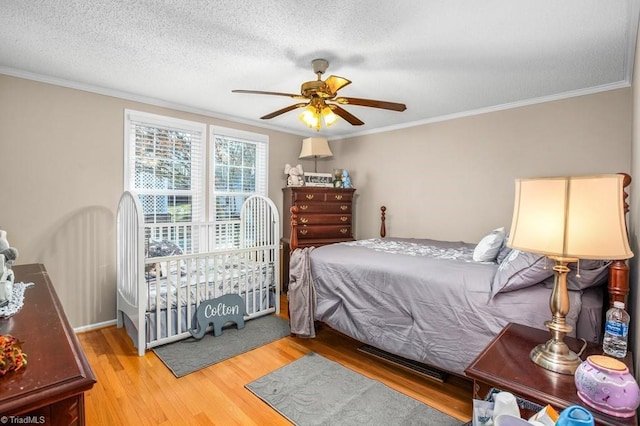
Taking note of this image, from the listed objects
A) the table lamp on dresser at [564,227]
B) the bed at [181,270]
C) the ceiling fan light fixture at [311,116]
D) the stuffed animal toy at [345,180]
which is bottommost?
the bed at [181,270]

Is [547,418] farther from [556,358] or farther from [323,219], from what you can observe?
[323,219]

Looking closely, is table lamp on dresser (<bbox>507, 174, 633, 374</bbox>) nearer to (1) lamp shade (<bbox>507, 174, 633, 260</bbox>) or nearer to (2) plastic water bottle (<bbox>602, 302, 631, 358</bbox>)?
(1) lamp shade (<bbox>507, 174, 633, 260</bbox>)

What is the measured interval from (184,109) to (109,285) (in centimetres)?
199

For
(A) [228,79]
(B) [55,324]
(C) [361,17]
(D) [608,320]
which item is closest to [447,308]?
(D) [608,320]

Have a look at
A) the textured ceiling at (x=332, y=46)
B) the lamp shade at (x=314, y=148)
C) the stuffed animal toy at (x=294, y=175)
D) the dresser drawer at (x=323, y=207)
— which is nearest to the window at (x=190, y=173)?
the stuffed animal toy at (x=294, y=175)

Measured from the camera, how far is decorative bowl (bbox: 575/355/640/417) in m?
0.92

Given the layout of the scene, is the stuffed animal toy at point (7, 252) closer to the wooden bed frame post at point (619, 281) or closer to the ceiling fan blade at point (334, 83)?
the ceiling fan blade at point (334, 83)

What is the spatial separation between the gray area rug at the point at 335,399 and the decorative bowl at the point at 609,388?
0.97m

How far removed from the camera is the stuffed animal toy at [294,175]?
4.37 meters

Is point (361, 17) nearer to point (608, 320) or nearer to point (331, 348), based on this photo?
point (608, 320)

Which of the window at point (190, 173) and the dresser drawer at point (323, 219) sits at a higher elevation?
the window at point (190, 173)

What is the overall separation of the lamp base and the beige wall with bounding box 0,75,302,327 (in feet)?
11.4

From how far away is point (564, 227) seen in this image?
1.11 metres

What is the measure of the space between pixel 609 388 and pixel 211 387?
6.74 ft
